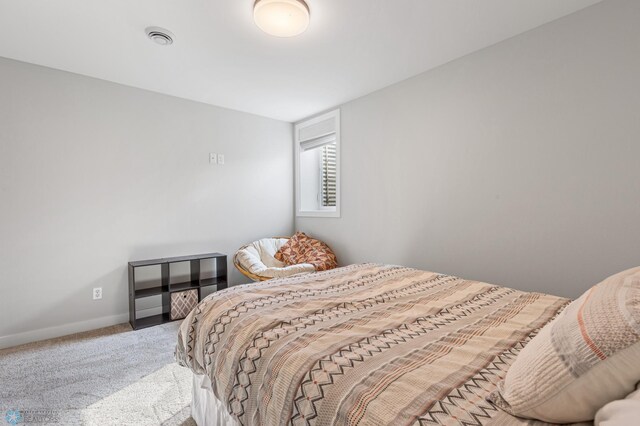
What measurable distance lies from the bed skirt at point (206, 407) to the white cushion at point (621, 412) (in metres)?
1.24

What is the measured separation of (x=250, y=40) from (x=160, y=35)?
2.14 feet

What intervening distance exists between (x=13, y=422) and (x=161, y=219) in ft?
6.61

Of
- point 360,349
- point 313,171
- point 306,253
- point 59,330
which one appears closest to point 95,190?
point 59,330

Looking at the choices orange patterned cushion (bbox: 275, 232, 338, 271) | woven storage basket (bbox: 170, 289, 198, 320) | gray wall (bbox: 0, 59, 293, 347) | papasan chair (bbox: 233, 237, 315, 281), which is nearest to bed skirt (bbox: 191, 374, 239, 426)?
papasan chair (bbox: 233, 237, 315, 281)

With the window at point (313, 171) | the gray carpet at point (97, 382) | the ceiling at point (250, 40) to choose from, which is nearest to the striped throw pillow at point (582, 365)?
the gray carpet at point (97, 382)

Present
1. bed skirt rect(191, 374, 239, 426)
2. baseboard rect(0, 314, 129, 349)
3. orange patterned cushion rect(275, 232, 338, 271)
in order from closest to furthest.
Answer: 1. bed skirt rect(191, 374, 239, 426)
2. baseboard rect(0, 314, 129, 349)
3. orange patterned cushion rect(275, 232, 338, 271)

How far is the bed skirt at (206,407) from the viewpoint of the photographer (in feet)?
Answer: 4.55

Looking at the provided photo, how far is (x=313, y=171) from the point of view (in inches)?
177

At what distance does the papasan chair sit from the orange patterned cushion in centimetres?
9

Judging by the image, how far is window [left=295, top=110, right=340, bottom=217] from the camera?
4.19 metres

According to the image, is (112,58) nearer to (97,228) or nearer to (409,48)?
(97,228)

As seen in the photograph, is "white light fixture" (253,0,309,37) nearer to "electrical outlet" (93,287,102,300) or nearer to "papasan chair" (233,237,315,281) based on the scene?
"papasan chair" (233,237,315,281)

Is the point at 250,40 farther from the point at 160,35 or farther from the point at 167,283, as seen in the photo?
the point at 167,283

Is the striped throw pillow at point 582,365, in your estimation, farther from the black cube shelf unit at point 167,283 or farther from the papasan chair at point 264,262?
the black cube shelf unit at point 167,283
